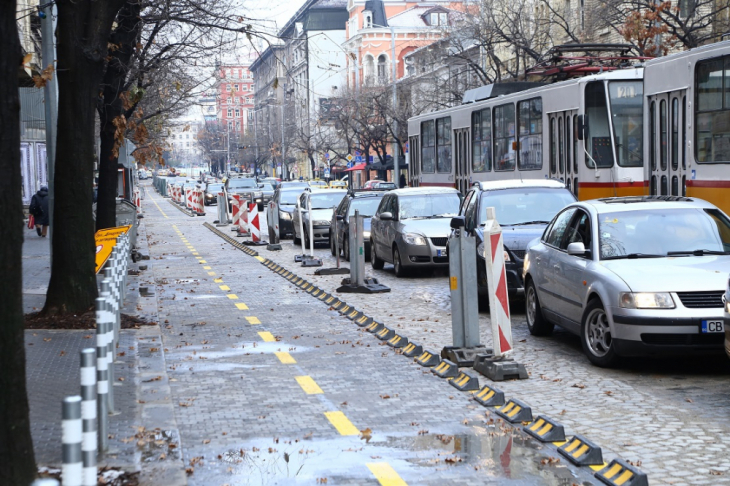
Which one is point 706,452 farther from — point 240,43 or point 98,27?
point 240,43

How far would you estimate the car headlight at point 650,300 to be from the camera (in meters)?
9.28

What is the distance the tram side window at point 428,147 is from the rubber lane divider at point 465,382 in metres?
21.3

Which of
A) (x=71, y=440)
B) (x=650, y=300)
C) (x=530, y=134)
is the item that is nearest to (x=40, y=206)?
(x=530, y=134)

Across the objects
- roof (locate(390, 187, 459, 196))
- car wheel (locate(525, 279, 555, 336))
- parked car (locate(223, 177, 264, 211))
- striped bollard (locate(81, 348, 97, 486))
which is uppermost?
parked car (locate(223, 177, 264, 211))

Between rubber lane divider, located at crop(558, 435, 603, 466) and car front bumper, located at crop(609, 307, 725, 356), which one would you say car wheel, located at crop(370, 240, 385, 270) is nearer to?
car front bumper, located at crop(609, 307, 725, 356)

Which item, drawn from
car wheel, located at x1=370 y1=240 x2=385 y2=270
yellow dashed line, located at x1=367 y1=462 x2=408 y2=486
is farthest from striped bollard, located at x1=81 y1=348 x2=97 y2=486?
car wheel, located at x1=370 y1=240 x2=385 y2=270

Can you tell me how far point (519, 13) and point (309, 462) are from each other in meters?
36.2

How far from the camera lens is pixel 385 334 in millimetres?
12320

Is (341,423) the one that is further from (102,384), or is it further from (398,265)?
(398,265)

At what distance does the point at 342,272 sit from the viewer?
2081cm

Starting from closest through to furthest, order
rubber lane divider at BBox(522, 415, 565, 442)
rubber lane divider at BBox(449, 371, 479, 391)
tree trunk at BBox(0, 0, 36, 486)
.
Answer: tree trunk at BBox(0, 0, 36, 486) → rubber lane divider at BBox(522, 415, 565, 442) → rubber lane divider at BBox(449, 371, 479, 391)

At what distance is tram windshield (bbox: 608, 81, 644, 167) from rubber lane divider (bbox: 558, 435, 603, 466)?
13587mm

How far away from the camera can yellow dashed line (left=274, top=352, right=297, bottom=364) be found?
10730 millimetres

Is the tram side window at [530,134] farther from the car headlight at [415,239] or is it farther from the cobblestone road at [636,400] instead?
the cobblestone road at [636,400]
